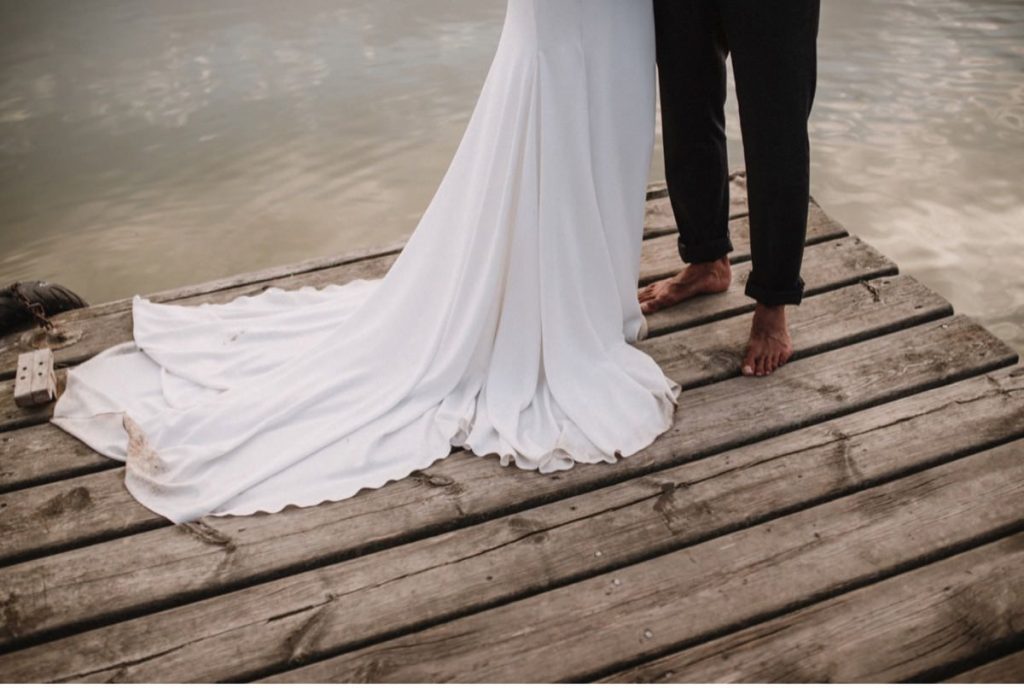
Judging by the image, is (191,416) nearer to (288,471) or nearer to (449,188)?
(288,471)

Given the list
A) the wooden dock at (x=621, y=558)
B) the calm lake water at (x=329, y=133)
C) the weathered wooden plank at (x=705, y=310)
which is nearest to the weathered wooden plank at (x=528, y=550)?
the wooden dock at (x=621, y=558)

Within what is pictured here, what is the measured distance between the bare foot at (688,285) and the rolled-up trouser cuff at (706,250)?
2 centimetres

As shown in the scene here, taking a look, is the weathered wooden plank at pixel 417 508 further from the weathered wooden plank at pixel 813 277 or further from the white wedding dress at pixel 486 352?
the weathered wooden plank at pixel 813 277

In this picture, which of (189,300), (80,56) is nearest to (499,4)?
(80,56)

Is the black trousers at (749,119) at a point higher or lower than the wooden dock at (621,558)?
higher

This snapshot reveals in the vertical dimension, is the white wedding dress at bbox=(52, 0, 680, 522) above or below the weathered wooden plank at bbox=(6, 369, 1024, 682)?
above

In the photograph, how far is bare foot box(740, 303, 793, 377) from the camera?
186cm

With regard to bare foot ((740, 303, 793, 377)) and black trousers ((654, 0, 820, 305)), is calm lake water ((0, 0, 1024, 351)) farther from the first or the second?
bare foot ((740, 303, 793, 377))

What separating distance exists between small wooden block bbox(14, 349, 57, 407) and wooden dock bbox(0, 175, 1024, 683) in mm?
32

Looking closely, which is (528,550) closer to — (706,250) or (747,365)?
(747,365)

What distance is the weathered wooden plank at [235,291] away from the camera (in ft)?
6.88

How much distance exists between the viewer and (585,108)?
1.71 m

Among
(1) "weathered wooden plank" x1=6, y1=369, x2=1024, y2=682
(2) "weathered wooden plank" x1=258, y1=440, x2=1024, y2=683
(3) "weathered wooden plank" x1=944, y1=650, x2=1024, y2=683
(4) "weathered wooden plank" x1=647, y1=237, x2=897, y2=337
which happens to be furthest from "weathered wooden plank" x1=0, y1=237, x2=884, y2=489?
(3) "weathered wooden plank" x1=944, y1=650, x2=1024, y2=683

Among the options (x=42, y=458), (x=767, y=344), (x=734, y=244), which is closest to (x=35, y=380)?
(x=42, y=458)
